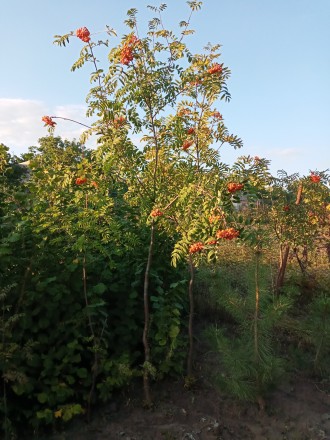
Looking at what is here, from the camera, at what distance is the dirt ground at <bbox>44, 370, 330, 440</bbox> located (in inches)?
142

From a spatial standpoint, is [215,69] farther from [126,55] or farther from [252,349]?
[252,349]

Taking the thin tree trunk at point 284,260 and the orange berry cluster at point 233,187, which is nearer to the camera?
the orange berry cluster at point 233,187

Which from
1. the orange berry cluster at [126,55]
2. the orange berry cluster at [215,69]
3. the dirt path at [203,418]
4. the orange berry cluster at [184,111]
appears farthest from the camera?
the orange berry cluster at [184,111]

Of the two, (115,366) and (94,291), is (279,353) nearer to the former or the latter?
(115,366)

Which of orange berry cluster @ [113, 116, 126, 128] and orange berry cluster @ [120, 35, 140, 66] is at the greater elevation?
orange berry cluster @ [120, 35, 140, 66]

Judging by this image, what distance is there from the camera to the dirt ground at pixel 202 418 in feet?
11.8

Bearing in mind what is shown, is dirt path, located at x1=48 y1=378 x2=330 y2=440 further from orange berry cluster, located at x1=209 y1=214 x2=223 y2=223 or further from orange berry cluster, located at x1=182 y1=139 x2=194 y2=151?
orange berry cluster, located at x1=182 y1=139 x2=194 y2=151

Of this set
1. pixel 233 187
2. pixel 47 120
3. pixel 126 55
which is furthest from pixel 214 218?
pixel 47 120

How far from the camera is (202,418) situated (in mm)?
3754

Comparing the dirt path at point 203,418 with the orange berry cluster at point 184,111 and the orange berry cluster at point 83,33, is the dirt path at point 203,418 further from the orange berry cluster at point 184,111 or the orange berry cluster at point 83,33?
the orange berry cluster at point 83,33

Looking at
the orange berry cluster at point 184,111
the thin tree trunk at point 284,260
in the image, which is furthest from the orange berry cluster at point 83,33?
the thin tree trunk at point 284,260

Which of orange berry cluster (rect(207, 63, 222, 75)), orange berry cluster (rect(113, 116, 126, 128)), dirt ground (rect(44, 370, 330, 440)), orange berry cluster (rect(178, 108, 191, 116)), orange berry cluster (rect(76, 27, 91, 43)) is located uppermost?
orange berry cluster (rect(76, 27, 91, 43))

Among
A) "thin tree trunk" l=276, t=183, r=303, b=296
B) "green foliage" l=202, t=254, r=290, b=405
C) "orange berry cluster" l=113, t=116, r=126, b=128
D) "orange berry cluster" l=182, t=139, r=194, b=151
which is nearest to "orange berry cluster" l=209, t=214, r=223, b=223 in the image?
"orange berry cluster" l=182, t=139, r=194, b=151

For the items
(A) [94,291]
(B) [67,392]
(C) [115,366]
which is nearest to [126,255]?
(A) [94,291]
